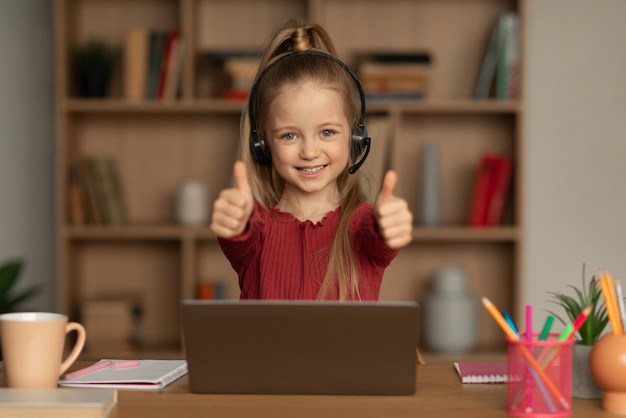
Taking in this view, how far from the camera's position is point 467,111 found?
11.2 ft

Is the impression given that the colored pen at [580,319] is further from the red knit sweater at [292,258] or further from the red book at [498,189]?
the red book at [498,189]

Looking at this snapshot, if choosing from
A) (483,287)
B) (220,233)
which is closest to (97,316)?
(483,287)

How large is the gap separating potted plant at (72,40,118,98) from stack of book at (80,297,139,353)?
82 cm

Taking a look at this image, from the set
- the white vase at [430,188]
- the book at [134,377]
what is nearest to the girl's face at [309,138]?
the book at [134,377]

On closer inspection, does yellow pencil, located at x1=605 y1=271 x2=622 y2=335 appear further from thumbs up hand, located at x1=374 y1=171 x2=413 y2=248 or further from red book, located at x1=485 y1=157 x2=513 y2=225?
red book, located at x1=485 y1=157 x2=513 y2=225

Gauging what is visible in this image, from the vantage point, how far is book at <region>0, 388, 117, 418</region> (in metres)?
1.05

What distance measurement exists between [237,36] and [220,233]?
2.43 m

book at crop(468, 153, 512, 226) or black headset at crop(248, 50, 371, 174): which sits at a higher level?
black headset at crop(248, 50, 371, 174)

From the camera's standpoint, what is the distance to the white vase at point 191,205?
138 inches

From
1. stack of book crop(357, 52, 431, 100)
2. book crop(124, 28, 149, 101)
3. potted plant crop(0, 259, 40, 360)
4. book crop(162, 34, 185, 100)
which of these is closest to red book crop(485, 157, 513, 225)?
stack of book crop(357, 52, 431, 100)

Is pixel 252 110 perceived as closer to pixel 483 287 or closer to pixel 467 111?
pixel 467 111

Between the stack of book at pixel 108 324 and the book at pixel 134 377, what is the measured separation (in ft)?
7.03

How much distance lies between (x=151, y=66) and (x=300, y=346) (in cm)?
252

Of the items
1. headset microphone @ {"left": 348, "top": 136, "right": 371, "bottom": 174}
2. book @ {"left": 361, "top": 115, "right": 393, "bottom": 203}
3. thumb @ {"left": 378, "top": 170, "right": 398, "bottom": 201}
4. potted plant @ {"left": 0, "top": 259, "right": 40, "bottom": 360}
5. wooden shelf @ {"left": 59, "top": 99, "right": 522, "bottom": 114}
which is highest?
wooden shelf @ {"left": 59, "top": 99, "right": 522, "bottom": 114}
